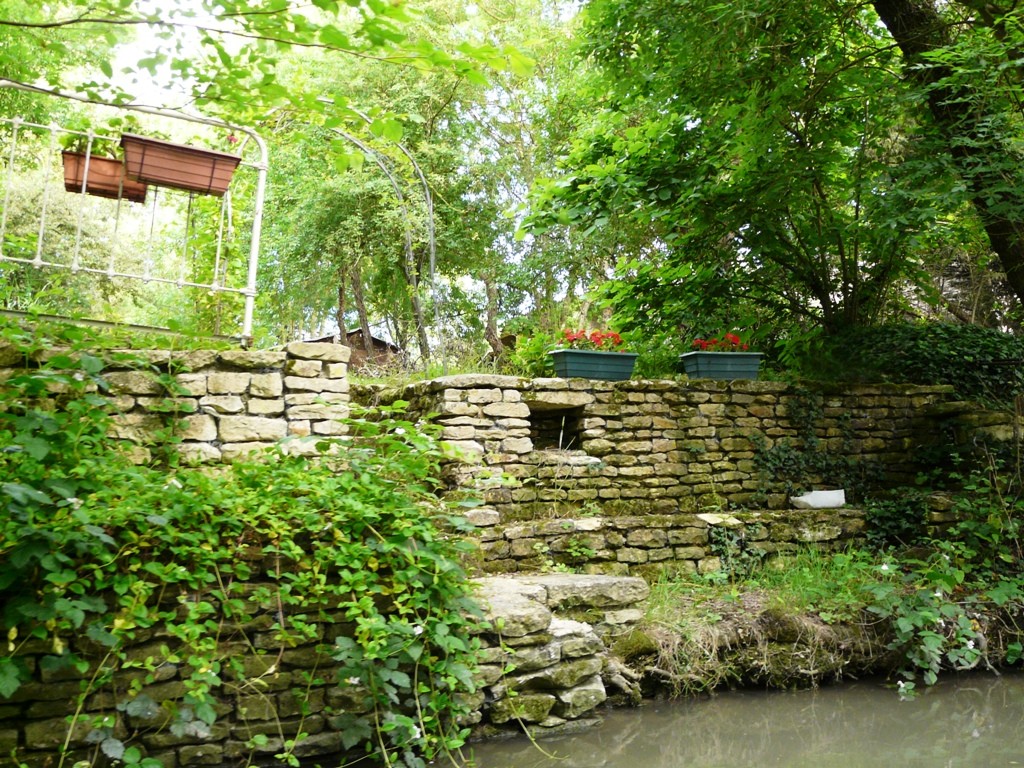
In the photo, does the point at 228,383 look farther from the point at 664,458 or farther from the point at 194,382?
the point at 664,458

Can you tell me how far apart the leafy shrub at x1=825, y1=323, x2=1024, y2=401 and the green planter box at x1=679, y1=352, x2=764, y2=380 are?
3.68 feet

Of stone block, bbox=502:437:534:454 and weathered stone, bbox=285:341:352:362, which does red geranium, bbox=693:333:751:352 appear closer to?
stone block, bbox=502:437:534:454

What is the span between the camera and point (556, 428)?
19.1ft

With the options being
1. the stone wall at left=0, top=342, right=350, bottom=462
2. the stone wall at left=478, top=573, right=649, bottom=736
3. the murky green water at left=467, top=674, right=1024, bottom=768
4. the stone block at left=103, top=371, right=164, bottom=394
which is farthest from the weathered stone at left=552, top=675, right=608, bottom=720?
the stone block at left=103, top=371, right=164, bottom=394

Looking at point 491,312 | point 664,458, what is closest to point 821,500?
point 664,458

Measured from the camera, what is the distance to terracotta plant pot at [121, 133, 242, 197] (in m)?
3.98

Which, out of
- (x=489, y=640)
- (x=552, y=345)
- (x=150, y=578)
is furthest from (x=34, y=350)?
(x=552, y=345)

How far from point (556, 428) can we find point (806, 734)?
2.67 meters

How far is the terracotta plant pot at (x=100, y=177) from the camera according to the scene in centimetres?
423

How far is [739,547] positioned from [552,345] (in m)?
2.00

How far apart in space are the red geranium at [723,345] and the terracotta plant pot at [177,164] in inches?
140

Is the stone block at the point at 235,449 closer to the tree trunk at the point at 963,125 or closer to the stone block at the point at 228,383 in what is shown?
the stone block at the point at 228,383

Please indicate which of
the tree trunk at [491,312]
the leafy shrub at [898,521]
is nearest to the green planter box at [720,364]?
the leafy shrub at [898,521]

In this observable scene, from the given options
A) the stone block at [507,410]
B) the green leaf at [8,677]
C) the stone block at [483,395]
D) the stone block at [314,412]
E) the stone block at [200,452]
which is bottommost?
the green leaf at [8,677]
